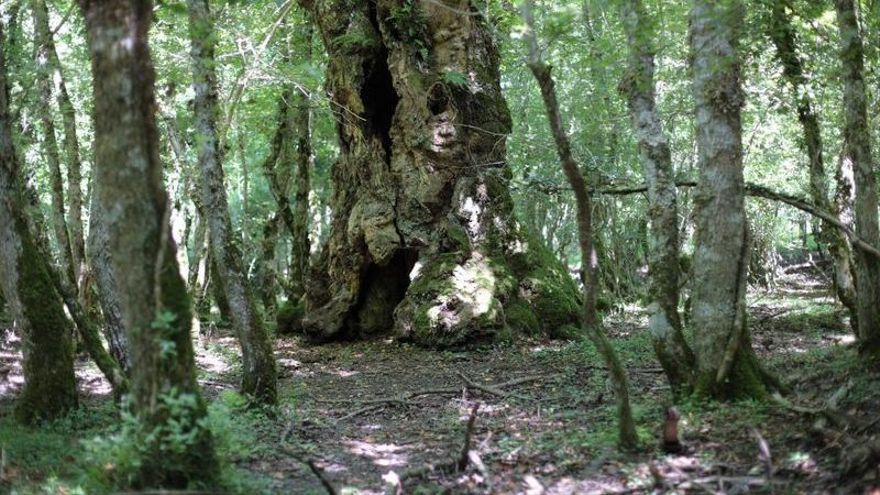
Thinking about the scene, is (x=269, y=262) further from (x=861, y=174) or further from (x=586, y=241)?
(x=586, y=241)

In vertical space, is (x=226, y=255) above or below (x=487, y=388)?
above

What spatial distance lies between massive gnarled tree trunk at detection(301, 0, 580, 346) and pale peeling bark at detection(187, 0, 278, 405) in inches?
208

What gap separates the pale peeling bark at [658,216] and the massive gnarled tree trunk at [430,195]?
243 inches

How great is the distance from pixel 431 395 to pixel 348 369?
3017mm

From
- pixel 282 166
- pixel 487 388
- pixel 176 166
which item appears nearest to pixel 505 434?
pixel 487 388

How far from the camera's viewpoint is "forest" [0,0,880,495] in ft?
16.7

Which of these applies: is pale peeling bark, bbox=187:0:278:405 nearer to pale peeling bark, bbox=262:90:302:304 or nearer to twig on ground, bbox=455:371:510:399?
twig on ground, bbox=455:371:510:399

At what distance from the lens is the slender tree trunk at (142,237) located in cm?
473

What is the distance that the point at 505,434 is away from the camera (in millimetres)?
7629

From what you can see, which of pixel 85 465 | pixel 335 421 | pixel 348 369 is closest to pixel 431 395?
pixel 335 421

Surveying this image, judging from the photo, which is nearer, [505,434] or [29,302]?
[505,434]

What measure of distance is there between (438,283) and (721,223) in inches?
290

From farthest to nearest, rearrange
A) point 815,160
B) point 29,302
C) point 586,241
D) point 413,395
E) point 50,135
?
point 50,135 → point 815,160 → point 413,395 → point 29,302 → point 586,241

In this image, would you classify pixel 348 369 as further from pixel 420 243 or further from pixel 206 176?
pixel 206 176
